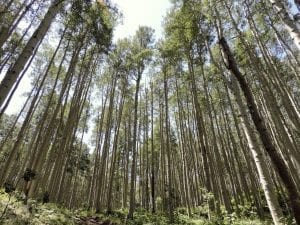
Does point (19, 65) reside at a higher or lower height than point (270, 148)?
higher

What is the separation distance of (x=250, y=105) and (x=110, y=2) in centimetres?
707

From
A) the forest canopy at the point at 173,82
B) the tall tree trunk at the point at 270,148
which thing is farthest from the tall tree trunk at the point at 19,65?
the tall tree trunk at the point at 270,148

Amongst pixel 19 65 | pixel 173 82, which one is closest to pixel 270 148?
pixel 19 65

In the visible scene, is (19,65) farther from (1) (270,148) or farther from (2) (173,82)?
(2) (173,82)

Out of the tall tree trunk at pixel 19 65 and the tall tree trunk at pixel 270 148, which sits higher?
the tall tree trunk at pixel 19 65

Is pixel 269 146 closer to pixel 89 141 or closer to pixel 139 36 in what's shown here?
pixel 139 36

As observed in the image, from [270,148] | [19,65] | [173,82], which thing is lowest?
[270,148]

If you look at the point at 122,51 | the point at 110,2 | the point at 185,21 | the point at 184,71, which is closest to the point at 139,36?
the point at 122,51

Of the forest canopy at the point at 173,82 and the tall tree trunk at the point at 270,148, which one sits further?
the forest canopy at the point at 173,82

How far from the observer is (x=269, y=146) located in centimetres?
417

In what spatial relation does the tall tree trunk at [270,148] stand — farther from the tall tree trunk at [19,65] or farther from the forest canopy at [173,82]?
the tall tree trunk at [19,65]

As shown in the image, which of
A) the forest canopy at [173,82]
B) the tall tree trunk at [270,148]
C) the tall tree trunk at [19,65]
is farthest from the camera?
the forest canopy at [173,82]

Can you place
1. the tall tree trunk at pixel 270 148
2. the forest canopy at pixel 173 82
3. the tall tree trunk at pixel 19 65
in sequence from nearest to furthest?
the tall tree trunk at pixel 270 148, the tall tree trunk at pixel 19 65, the forest canopy at pixel 173 82

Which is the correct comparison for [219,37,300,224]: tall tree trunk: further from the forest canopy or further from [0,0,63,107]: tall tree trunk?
[0,0,63,107]: tall tree trunk
